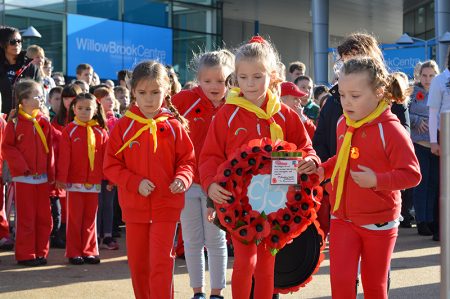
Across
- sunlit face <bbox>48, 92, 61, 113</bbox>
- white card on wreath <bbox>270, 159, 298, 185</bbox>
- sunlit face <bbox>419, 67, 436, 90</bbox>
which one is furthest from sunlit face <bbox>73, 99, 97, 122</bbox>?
sunlit face <bbox>419, 67, 436, 90</bbox>

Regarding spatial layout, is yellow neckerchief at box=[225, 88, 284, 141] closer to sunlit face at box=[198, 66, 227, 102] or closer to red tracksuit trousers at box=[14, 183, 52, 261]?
sunlit face at box=[198, 66, 227, 102]

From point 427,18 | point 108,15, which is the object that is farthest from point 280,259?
point 427,18

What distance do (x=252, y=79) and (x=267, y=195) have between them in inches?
30.2

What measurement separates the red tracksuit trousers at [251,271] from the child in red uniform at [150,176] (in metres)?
0.63

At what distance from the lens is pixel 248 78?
5434mm

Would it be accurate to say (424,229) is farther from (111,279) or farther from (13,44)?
(13,44)

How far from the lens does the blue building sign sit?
24.7 m

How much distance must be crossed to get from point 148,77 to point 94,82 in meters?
9.36

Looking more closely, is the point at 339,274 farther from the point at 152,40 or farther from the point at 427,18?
the point at 427,18

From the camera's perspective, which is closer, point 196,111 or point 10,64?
point 196,111

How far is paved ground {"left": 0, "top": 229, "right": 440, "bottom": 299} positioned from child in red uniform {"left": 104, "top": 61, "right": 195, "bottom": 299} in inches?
44.1

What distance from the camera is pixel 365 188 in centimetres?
495

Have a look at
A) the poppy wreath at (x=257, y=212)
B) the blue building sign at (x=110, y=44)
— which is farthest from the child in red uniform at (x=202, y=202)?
the blue building sign at (x=110, y=44)

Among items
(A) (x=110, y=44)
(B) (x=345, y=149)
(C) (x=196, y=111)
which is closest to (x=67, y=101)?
(C) (x=196, y=111)
